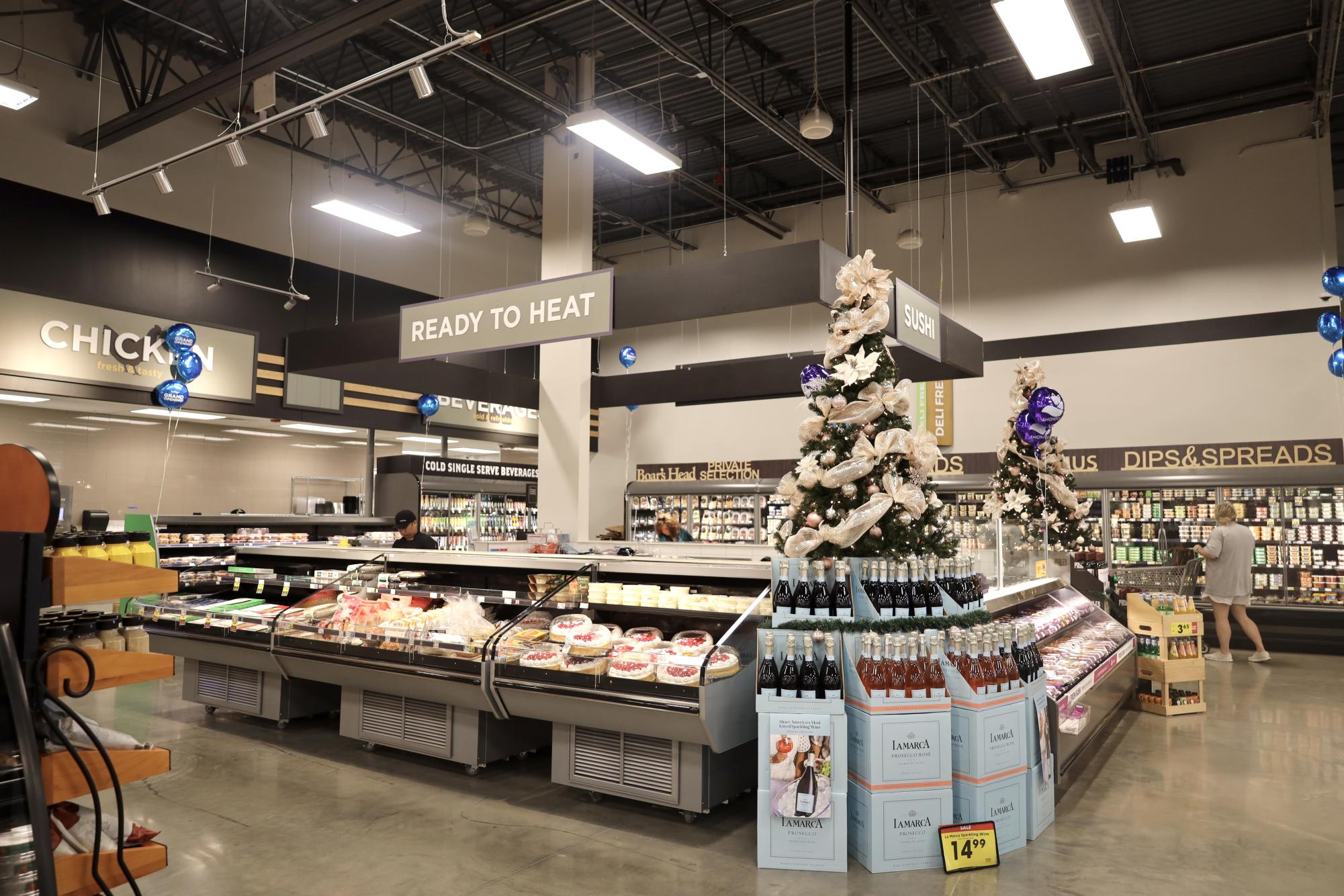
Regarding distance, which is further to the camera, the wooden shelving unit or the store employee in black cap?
the store employee in black cap

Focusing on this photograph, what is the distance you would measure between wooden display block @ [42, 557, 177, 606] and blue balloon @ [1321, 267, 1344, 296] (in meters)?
9.89

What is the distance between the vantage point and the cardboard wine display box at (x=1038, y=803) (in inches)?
146

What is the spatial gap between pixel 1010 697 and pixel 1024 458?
4369mm

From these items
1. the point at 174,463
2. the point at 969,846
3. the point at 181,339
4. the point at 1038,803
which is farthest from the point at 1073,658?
the point at 174,463

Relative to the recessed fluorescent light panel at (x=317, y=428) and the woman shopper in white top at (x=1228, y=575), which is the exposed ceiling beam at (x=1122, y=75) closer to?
the woman shopper in white top at (x=1228, y=575)

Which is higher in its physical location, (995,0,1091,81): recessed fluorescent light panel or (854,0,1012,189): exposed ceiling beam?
(854,0,1012,189): exposed ceiling beam

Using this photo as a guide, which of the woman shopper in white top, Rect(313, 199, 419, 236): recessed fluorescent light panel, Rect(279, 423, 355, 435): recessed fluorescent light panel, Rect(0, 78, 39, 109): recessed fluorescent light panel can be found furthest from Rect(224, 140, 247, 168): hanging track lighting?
the woman shopper in white top

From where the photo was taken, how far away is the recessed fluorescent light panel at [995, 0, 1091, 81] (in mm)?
4562

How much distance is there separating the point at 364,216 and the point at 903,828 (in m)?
7.75

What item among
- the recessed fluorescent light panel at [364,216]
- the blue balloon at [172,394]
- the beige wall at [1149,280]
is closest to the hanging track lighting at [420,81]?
the recessed fluorescent light panel at [364,216]

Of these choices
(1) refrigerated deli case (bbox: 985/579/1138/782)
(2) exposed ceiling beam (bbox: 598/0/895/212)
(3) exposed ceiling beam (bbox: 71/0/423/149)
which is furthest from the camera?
(2) exposed ceiling beam (bbox: 598/0/895/212)

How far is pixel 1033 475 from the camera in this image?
750 centimetres

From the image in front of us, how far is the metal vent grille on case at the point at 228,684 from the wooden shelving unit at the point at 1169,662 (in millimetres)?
6414

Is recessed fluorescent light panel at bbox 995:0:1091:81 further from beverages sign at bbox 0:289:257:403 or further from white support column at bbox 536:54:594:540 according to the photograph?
beverages sign at bbox 0:289:257:403
